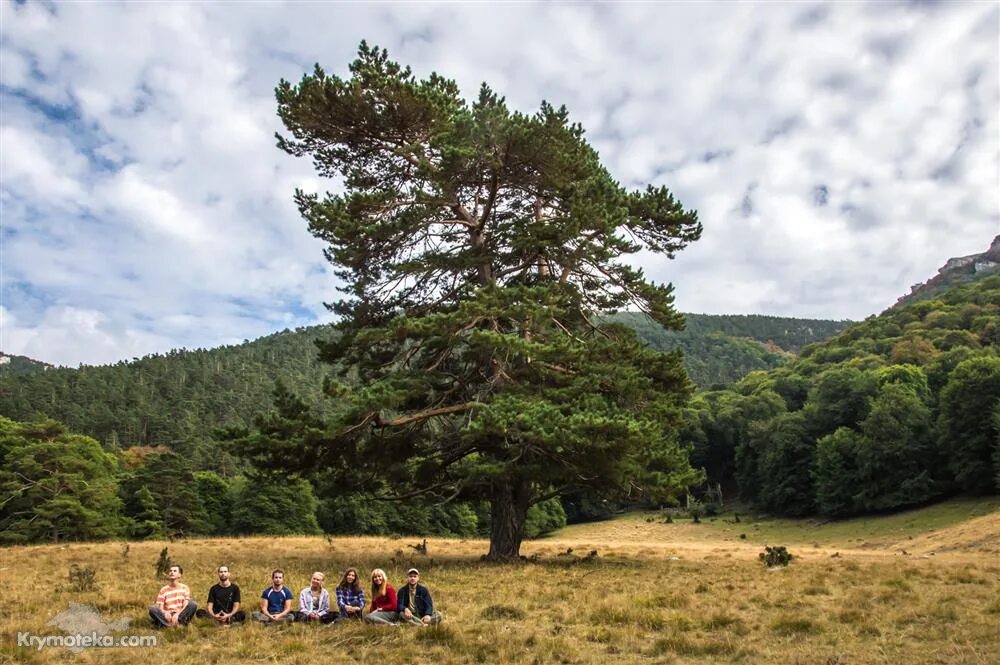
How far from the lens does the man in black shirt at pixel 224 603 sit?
8898 millimetres

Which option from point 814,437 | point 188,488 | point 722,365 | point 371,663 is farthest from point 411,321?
point 722,365

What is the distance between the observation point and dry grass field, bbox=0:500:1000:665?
23.5 ft

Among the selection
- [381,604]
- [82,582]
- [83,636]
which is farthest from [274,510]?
[381,604]

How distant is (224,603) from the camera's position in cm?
905

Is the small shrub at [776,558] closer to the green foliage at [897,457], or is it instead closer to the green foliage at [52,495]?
the green foliage at [897,457]

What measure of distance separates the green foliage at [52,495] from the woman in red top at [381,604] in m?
46.4

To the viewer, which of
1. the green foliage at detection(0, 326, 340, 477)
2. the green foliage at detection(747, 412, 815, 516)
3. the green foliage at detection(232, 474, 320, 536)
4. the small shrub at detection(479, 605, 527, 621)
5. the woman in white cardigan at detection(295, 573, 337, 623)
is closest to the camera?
→ the woman in white cardigan at detection(295, 573, 337, 623)

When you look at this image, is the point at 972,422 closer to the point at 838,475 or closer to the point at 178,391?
the point at 838,475

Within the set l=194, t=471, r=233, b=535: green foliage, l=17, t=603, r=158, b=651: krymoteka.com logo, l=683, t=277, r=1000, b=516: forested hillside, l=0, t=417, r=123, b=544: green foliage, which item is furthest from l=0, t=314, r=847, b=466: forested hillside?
l=17, t=603, r=158, b=651: krymoteka.com logo

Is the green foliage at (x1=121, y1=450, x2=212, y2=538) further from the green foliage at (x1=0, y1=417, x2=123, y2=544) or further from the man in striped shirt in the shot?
the man in striped shirt

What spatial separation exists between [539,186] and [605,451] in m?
7.35

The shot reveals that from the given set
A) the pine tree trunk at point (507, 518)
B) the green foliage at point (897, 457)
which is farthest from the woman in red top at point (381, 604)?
the green foliage at point (897, 457)

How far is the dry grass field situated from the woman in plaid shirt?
14.7 inches

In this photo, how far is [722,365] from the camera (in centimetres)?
16550
